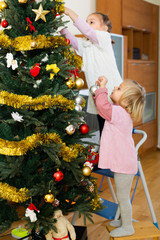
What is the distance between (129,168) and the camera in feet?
5.66

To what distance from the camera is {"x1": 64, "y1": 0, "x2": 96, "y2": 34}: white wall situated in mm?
3041

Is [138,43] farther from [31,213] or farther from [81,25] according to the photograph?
[31,213]

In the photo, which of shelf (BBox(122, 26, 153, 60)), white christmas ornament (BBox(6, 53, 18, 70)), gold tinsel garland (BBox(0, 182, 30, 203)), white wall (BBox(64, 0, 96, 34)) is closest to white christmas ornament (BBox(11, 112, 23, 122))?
white christmas ornament (BBox(6, 53, 18, 70))

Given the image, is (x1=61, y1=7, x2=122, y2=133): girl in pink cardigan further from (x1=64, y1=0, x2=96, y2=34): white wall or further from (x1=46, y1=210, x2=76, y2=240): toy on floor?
(x1=64, y1=0, x2=96, y2=34): white wall

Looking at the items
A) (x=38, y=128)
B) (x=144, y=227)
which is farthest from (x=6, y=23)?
(x=144, y=227)

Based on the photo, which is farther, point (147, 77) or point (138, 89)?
point (147, 77)

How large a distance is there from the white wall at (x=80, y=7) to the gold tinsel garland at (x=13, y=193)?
2.05 m

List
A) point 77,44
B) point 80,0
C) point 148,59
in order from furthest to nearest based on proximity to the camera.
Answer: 1. point 148,59
2. point 80,0
3. point 77,44

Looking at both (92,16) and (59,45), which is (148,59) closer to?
(92,16)

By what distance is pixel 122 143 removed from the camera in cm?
173

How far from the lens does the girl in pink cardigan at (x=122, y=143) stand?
1.72 m

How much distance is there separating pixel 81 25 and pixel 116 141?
0.70 m

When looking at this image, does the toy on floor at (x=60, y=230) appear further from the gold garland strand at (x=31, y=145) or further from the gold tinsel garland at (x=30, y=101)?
the gold tinsel garland at (x=30, y=101)

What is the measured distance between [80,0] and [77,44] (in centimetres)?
151
